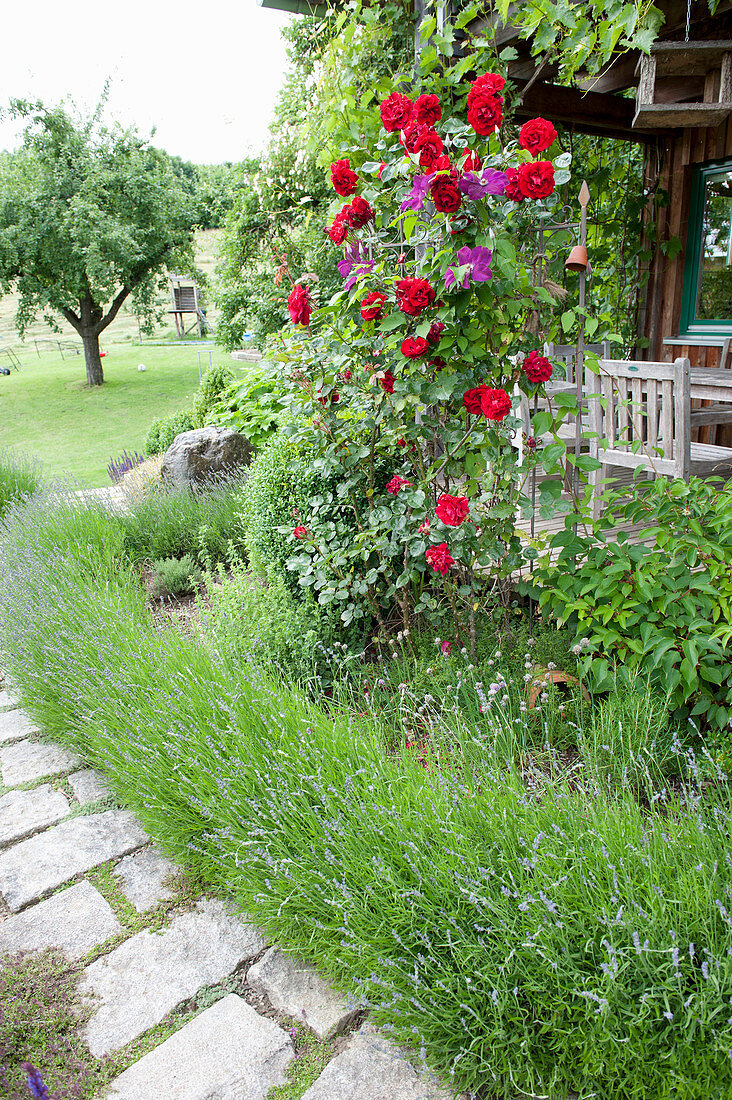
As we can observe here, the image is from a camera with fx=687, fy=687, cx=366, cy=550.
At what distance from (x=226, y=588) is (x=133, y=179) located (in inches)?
553

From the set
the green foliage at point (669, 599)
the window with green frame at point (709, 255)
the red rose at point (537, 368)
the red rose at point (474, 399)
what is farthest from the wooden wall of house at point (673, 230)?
the red rose at point (474, 399)

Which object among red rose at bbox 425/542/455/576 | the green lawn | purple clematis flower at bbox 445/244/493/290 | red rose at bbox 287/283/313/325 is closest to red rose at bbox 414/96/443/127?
purple clematis flower at bbox 445/244/493/290

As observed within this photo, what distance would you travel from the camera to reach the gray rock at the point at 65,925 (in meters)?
1.72

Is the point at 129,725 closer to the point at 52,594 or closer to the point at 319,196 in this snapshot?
the point at 52,594

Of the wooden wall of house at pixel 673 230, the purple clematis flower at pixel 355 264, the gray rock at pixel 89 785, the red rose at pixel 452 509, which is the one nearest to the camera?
the red rose at pixel 452 509

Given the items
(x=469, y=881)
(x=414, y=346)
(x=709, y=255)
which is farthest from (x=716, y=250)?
(x=469, y=881)

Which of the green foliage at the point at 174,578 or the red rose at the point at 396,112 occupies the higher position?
the red rose at the point at 396,112

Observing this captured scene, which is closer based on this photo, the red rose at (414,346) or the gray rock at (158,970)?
the gray rock at (158,970)

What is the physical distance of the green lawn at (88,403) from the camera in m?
10.6

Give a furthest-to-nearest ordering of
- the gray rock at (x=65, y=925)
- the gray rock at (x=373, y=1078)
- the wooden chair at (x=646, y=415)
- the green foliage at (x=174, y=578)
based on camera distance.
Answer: the green foliage at (x=174, y=578), the wooden chair at (x=646, y=415), the gray rock at (x=65, y=925), the gray rock at (x=373, y=1078)

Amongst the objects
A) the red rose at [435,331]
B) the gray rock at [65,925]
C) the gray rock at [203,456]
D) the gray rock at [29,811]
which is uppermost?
the red rose at [435,331]

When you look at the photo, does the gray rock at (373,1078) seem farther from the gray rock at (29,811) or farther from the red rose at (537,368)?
the red rose at (537,368)

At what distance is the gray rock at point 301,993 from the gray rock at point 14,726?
1705 millimetres

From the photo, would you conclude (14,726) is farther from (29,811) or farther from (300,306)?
(300,306)
